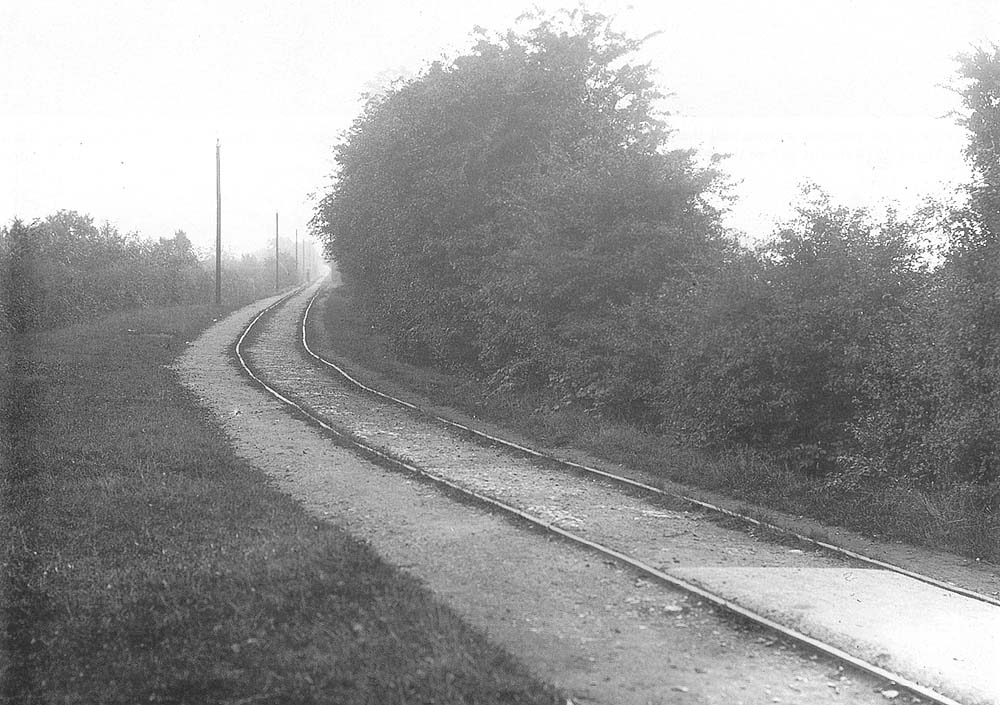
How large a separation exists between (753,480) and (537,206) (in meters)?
9.26

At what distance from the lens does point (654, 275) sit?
16.3m

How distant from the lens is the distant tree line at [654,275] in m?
10.3

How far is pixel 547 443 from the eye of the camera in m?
14.1

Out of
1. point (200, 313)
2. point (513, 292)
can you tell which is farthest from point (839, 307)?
point (200, 313)

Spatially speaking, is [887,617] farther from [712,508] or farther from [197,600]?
[197,600]

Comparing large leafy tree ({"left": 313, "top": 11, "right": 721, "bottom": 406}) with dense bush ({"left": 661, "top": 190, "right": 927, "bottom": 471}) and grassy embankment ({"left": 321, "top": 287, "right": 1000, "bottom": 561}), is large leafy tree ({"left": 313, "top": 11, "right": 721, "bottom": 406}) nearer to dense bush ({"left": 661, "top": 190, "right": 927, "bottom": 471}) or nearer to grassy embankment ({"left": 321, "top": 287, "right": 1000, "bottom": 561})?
grassy embankment ({"left": 321, "top": 287, "right": 1000, "bottom": 561})

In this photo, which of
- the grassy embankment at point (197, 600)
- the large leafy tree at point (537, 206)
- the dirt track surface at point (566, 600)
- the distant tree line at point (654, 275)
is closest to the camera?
the grassy embankment at point (197, 600)

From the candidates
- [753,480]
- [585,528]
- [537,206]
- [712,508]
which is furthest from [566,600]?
[537,206]

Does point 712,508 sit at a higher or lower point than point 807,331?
lower

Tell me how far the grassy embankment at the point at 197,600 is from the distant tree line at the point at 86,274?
57.5 feet

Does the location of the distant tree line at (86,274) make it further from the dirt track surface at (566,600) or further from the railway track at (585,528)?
the dirt track surface at (566,600)

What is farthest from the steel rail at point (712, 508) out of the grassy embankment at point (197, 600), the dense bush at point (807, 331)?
the grassy embankment at point (197, 600)

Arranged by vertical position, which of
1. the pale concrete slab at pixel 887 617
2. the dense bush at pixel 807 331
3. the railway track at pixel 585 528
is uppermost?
the dense bush at pixel 807 331

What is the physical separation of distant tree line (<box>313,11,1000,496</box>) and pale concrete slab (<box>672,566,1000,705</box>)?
2764mm
